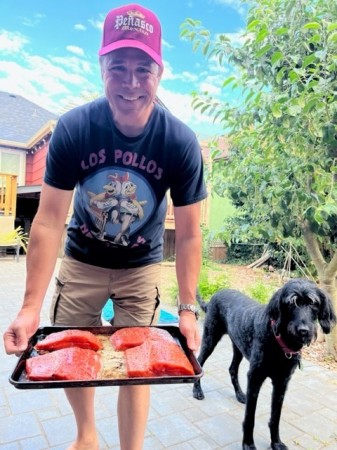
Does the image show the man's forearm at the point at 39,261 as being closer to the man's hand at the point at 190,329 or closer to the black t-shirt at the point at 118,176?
the black t-shirt at the point at 118,176

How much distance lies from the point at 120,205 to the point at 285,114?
74.9 inches

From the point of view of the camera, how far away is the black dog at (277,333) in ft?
6.95

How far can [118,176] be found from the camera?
173 centimetres

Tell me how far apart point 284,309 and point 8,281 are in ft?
21.7

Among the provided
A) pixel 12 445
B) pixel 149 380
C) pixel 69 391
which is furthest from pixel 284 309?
pixel 12 445

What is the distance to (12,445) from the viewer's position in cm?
228

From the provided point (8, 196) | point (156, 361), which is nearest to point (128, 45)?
point (156, 361)

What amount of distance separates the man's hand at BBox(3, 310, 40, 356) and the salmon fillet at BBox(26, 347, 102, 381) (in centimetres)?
12

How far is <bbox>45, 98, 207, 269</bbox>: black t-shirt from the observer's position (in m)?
1.68

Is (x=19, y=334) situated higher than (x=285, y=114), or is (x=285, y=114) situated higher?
(x=285, y=114)

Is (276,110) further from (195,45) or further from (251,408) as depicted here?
(251,408)

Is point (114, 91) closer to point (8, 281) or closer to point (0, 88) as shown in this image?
point (8, 281)

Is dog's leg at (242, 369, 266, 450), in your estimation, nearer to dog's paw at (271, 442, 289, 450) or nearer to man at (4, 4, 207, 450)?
dog's paw at (271, 442, 289, 450)

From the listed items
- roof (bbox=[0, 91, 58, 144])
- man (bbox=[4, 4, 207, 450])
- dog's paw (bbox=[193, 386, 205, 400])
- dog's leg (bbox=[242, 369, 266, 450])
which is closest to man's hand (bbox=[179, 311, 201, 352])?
man (bbox=[4, 4, 207, 450])
